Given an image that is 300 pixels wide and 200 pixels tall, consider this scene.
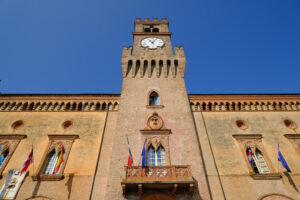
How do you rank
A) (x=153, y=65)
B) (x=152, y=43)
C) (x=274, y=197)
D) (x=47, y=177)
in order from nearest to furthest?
(x=274, y=197)
(x=47, y=177)
(x=153, y=65)
(x=152, y=43)

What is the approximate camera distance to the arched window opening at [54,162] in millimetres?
12170

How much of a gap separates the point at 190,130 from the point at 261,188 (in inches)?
216

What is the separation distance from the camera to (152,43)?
2234cm

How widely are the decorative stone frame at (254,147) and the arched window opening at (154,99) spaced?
21.9 ft

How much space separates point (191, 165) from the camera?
38.2ft

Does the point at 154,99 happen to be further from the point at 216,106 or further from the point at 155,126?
the point at 216,106

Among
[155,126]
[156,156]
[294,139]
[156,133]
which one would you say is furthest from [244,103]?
[156,156]

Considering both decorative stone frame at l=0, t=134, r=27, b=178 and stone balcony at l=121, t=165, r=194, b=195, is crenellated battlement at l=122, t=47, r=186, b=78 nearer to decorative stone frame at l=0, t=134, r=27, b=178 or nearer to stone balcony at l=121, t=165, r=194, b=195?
stone balcony at l=121, t=165, r=194, b=195

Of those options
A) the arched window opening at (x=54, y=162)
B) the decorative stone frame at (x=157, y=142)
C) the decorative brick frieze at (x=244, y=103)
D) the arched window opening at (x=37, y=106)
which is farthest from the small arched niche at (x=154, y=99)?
the arched window opening at (x=37, y=106)

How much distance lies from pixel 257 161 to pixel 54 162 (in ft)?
46.4

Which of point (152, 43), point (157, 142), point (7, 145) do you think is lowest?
point (157, 142)

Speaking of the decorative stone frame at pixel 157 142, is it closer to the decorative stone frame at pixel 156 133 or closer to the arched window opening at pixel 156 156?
the decorative stone frame at pixel 156 133

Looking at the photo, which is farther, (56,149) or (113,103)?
(113,103)

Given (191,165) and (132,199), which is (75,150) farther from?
(191,165)
